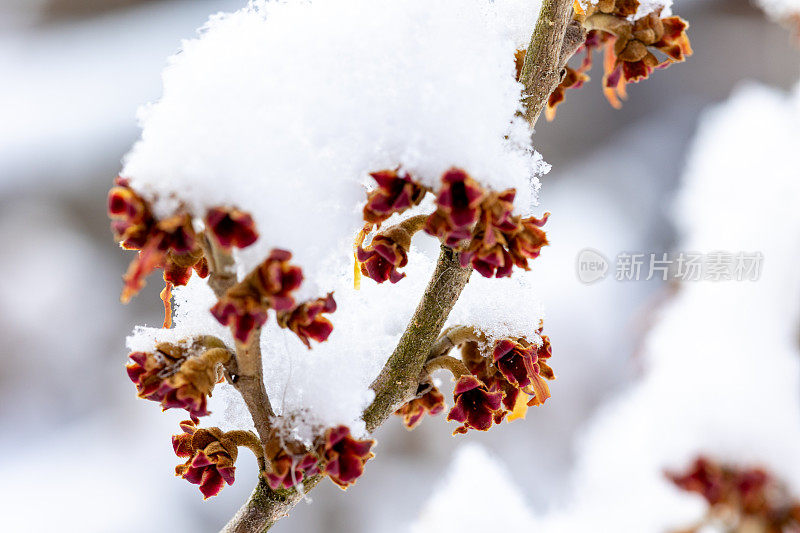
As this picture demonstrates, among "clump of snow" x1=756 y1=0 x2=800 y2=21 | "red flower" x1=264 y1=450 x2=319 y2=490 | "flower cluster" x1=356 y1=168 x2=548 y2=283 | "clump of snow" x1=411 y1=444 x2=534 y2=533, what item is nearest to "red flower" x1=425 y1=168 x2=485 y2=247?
"flower cluster" x1=356 y1=168 x2=548 y2=283

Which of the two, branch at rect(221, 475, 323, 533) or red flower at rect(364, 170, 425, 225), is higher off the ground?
red flower at rect(364, 170, 425, 225)

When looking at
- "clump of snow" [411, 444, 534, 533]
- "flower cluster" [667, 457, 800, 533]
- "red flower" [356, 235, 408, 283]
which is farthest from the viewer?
"flower cluster" [667, 457, 800, 533]

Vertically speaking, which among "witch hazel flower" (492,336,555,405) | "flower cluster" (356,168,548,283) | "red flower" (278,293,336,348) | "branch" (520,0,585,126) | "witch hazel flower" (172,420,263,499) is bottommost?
"witch hazel flower" (172,420,263,499)

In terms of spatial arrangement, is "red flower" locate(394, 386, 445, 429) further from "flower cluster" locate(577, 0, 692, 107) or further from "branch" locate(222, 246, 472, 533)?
"flower cluster" locate(577, 0, 692, 107)

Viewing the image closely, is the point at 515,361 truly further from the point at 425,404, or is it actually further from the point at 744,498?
the point at 744,498

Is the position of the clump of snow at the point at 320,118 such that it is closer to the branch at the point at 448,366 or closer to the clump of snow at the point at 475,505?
the branch at the point at 448,366

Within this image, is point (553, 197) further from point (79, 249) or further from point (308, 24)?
point (308, 24)

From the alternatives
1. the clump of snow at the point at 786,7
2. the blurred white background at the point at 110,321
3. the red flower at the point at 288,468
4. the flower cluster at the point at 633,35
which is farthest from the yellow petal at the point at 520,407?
the blurred white background at the point at 110,321
